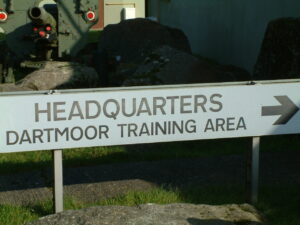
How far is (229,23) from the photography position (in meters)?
14.3

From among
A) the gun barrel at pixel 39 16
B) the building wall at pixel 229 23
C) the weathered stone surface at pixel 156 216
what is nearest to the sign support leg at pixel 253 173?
the weathered stone surface at pixel 156 216

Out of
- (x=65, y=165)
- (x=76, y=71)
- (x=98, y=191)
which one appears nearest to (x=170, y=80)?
(x=76, y=71)

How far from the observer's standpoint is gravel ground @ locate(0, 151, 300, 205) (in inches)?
238

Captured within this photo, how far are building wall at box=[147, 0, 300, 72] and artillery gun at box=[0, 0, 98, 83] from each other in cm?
284

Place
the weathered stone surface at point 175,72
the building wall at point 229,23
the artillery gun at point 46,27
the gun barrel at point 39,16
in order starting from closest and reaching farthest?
the weathered stone surface at point 175,72 → the building wall at point 229,23 → the gun barrel at point 39,16 → the artillery gun at point 46,27

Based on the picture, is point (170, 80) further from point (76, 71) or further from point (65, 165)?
point (65, 165)

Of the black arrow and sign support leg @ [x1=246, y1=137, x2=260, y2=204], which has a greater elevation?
the black arrow

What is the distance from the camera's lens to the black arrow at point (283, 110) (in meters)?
5.59

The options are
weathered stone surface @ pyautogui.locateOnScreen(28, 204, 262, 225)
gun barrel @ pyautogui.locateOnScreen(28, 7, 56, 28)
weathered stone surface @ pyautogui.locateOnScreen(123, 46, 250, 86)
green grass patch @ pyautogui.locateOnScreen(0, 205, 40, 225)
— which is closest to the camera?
weathered stone surface @ pyautogui.locateOnScreen(28, 204, 262, 225)

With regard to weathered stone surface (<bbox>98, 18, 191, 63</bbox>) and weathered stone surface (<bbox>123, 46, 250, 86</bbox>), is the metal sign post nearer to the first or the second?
weathered stone surface (<bbox>123, 46, 250, 86</bbox>)

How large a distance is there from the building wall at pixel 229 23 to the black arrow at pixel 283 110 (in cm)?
561

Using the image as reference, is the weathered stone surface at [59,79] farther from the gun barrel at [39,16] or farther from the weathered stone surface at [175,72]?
the gun barrel at [39,16]

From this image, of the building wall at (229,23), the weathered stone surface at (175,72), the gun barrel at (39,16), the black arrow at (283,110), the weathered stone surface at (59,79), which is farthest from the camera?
the gun barrel at (39,16)

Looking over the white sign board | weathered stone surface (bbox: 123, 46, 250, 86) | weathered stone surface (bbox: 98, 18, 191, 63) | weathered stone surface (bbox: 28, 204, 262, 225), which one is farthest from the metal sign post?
weathered stone surface (bbox: 98, 18, 191, 63)
